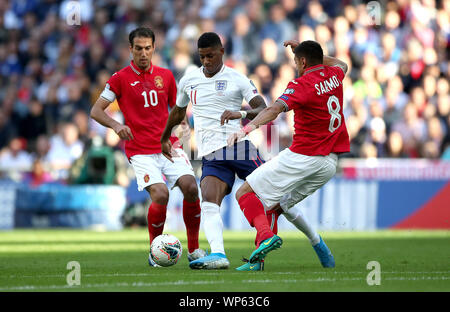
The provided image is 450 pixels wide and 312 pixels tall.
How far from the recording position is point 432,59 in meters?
21.3

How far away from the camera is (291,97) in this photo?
8555 millimetres

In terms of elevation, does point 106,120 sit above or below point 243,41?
below

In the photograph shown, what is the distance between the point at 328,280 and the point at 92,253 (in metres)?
4.98

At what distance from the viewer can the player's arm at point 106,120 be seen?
945 centimetres

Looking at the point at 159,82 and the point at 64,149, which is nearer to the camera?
the point at 159,82

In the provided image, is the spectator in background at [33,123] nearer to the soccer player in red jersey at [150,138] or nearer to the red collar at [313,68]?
the soccer player in red jersey at [150,138]

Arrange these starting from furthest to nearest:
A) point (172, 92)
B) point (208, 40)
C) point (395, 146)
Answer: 1. point (395, 146)
2. point (172, 92)
3. point (208, 40)

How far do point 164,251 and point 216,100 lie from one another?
1.77 meters

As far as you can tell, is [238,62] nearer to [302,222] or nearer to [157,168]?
[157,168]

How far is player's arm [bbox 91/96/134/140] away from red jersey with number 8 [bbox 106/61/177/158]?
0.91 ft

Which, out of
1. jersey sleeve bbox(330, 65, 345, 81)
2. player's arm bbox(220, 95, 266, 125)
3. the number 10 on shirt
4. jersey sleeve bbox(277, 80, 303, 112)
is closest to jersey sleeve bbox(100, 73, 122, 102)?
the number 10 on shirt

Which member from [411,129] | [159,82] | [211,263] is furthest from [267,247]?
[411,129]

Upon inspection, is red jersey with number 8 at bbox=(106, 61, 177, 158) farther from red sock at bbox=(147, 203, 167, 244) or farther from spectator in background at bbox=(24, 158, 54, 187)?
spectator in background at bbox=(24, 158, 54, 187)

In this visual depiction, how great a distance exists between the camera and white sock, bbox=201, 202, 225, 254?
9070 mm
